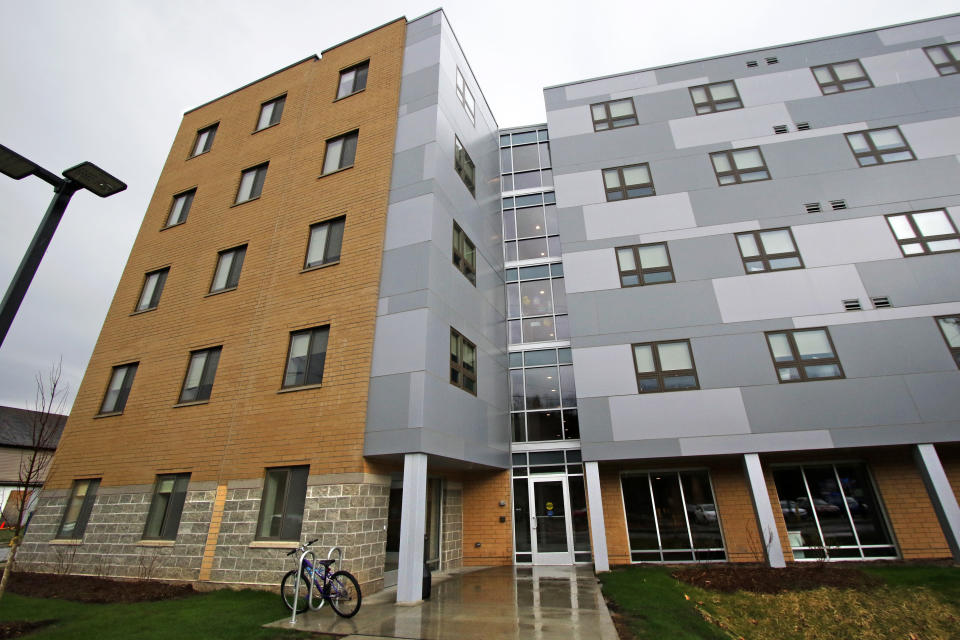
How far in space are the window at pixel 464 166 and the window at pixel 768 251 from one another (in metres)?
9.26

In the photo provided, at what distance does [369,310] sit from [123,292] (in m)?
10.9

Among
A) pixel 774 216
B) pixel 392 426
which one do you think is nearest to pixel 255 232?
pixel 392 426

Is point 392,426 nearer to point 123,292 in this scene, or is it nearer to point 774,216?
point 123,292

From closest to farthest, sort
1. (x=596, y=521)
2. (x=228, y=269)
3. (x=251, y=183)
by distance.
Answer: (x=596, y=521), (x=228, y=269), (x=251, y=183)

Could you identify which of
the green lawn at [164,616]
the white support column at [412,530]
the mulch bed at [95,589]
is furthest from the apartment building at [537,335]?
the green lawn at [164,616]

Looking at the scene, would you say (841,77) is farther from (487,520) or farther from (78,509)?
(78,509)

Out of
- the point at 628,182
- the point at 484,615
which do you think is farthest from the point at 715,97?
the point at 484,615

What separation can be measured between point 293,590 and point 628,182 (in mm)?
15982

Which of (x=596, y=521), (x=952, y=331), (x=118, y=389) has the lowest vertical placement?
(x=596, y=521)

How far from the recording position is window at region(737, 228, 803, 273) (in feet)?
48.3

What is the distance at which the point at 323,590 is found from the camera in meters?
8.38

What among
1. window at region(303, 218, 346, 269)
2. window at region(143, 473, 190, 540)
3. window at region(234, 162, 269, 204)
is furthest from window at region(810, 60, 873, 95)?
window at region(143, 473, 190, 540)

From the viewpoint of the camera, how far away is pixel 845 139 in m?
16.0

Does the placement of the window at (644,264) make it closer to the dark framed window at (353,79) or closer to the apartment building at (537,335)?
the apartment building at (537,335)
